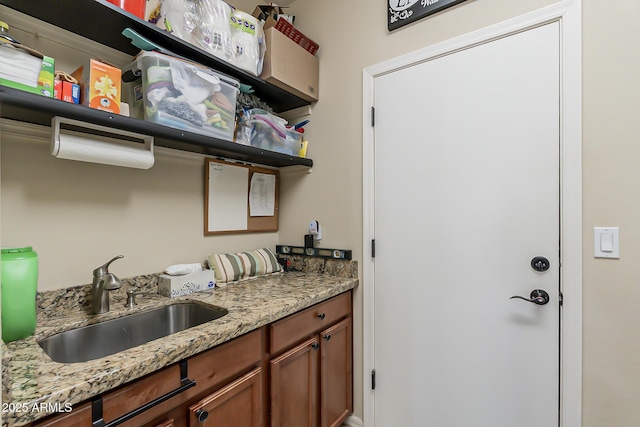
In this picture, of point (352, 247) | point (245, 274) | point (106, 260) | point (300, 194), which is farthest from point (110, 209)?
point (352, 247)

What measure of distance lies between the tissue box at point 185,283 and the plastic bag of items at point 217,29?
1.14 m

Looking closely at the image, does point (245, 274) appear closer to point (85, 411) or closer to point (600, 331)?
point (85, 411)

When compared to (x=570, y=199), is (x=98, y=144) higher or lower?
higher

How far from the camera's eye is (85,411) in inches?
30.2

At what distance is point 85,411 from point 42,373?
0.16 metres

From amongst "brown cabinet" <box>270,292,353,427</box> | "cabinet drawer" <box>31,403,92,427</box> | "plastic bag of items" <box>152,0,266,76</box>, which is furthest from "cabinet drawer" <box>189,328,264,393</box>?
"plastic bag of items" <box>152,0,266,76</box>

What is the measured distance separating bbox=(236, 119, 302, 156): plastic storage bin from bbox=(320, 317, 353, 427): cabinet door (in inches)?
45.3

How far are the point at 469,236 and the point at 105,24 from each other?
1.91m

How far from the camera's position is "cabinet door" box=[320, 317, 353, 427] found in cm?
163

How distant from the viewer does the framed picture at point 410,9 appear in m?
1.61

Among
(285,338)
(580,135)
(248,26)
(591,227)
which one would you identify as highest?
(248,26)

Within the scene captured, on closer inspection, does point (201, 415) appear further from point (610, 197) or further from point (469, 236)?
point (610, 197)

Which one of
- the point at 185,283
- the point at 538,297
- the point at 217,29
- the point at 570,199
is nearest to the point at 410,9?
the point at 217,29

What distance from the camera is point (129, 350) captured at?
920 mm
